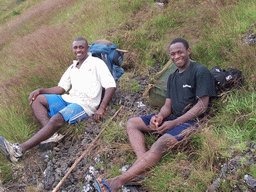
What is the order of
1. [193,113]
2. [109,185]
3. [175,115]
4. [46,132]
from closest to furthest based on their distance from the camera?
[109,185] → [193,113] → [175,115] → [46,132]

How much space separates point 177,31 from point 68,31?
3667mm

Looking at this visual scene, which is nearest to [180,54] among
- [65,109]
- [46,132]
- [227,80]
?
[227,80]

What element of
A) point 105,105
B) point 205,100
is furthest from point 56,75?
point 205,100

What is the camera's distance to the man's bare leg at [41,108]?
3.79m

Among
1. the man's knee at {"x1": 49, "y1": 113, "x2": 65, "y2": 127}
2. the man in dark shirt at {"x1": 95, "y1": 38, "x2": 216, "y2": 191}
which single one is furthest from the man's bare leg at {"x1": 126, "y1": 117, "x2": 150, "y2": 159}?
the man's knee at {"x1": 49, "y1": 113, "x2": 65, "y2": 127}

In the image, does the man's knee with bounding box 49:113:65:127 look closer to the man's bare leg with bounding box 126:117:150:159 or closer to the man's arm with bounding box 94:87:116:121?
the man's arm with bounding box 94:87:116:121

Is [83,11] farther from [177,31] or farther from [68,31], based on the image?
[177,31]

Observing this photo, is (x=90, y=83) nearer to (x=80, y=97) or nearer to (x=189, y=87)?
(x=80, y=97)

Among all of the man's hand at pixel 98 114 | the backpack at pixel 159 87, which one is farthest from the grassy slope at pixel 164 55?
the man's hand at pixel 98 114

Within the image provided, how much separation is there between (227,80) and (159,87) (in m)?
1.14

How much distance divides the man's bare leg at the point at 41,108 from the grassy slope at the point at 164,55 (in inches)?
12.2

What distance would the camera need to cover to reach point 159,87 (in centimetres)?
374

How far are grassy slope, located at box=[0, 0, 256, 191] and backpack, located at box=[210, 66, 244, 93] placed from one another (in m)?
0.11

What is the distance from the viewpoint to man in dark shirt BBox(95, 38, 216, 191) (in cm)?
246
